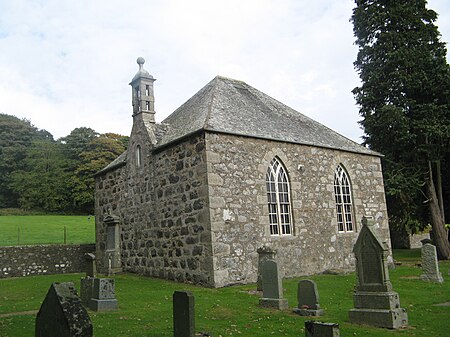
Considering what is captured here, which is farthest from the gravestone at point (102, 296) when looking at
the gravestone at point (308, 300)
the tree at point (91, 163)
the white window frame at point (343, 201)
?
the tree at point (91, 163)

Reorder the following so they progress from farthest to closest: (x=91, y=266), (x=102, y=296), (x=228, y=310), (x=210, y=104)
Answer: (x=210, y=104), (x=91, y=266), (x=102, y=296), (x=228, y=310)

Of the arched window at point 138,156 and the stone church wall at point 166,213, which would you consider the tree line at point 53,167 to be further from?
the arched window at point 138,156

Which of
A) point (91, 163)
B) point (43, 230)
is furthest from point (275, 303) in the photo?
point (91, 163)

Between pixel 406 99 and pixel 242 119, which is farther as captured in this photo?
pixel 406 99

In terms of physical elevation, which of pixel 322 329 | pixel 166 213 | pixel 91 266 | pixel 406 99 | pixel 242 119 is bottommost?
pixel 322 329

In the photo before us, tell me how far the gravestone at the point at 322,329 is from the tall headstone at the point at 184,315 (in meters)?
1.81

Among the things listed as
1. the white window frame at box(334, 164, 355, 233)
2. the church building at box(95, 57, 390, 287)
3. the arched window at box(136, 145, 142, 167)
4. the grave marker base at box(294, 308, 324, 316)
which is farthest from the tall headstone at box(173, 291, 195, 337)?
the white window frame at box(334, 164, 355, 233)

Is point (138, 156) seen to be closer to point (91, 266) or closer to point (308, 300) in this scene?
point (91, 266)

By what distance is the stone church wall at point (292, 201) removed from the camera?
15.4 metres

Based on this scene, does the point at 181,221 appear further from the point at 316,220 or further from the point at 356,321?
the point at 356,321

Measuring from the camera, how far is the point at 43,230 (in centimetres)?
3512

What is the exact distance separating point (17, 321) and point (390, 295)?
817 centimetres

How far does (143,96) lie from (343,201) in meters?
10.4

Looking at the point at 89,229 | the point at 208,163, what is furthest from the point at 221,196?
the point at 89,229
